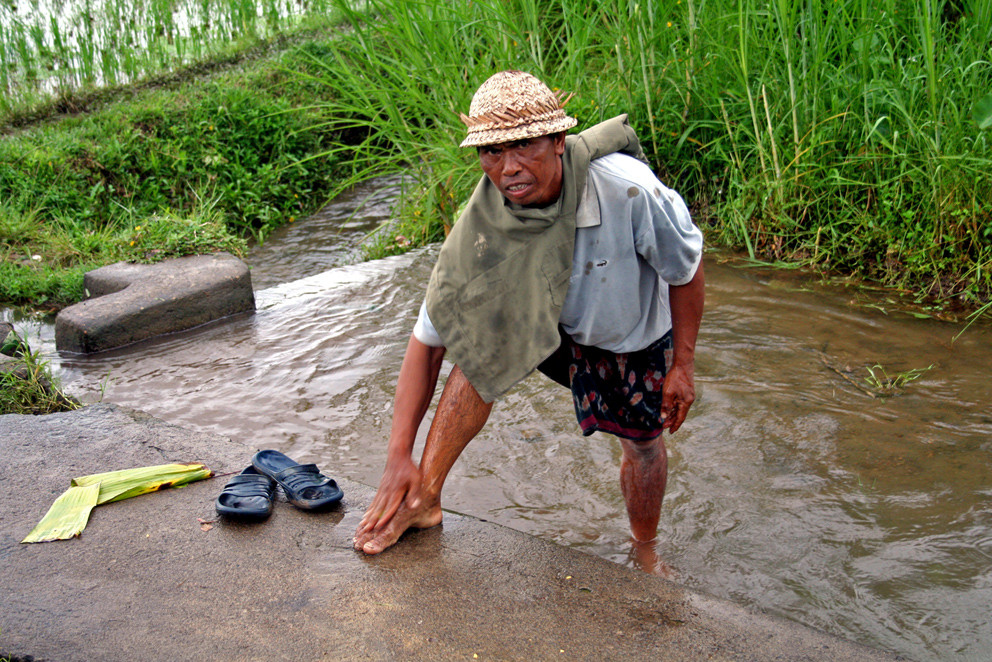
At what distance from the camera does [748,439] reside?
3.12 metres

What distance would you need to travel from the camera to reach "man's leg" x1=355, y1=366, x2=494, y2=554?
2.20m

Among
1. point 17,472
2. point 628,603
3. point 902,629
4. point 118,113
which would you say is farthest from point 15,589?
point 118,113

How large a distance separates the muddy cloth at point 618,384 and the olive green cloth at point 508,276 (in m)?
0.16

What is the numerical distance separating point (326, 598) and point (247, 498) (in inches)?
19.8

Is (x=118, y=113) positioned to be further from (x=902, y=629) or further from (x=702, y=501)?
(x=902, y=629)

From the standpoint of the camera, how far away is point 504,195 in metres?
2.00

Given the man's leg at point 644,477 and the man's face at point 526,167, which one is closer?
the man's face at point 526,167

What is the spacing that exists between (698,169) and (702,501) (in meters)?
2.73

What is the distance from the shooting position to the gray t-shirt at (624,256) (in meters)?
1.95

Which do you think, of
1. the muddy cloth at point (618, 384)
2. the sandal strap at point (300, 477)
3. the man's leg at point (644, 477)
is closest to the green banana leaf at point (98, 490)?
the sandal strap at point (300, 477)

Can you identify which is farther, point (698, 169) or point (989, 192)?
point (698, 169)

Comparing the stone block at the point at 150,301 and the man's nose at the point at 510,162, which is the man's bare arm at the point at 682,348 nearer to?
the man's nose at the point at 510,162

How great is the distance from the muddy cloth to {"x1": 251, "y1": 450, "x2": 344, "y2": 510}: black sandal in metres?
0.77

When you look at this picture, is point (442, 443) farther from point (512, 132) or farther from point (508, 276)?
point (512, 132)
